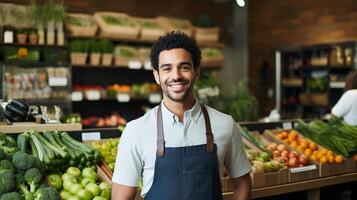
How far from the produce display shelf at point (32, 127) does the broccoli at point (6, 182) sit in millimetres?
732

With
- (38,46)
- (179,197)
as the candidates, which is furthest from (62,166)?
(38,46)

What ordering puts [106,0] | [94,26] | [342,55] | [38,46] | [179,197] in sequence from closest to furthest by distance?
[179,197] → [38,46] → [94,26] → [342,55] → [106,0]

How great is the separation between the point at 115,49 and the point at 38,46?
117 centimetres

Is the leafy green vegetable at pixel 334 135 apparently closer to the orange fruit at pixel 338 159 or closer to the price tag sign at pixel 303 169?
the orange fruit at pixel 338 159

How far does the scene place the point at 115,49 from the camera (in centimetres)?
636

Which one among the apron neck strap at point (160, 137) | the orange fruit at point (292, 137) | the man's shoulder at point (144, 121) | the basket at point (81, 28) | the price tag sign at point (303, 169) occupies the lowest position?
the price tag sign at point (303, 169)

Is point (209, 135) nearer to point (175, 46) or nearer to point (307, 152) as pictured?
point (175, 46)

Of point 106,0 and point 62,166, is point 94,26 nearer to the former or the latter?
point 106,0

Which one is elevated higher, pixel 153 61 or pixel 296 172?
pixel 153 61

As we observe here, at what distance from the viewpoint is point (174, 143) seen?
1807mm

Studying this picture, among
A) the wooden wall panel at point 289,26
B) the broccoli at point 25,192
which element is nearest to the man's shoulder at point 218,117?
the broccoli at point 25,192

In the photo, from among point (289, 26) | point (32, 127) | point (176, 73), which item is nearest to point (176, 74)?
point (176, 73)

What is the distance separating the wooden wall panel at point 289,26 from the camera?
23.2 ft

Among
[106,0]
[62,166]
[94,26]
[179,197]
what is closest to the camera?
[179,197]
